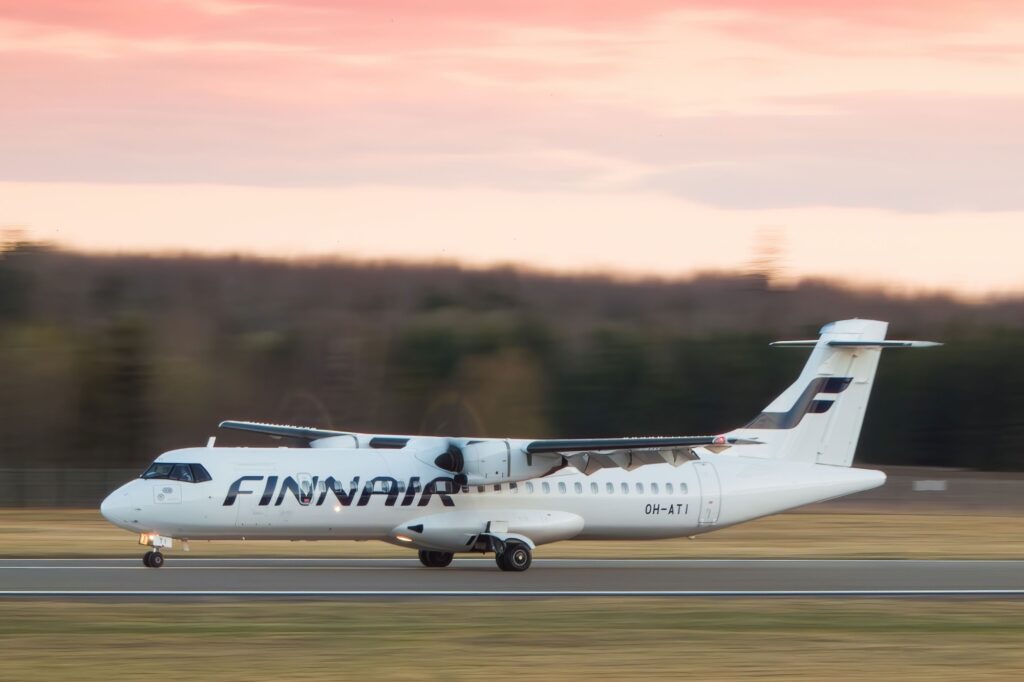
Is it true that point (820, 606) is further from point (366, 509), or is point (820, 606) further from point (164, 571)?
point (164, 571)

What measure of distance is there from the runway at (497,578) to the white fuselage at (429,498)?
2.34 feet

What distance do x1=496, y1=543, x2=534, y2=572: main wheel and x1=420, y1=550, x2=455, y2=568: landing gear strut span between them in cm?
146

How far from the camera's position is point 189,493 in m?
21.1

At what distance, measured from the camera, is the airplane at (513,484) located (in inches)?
837

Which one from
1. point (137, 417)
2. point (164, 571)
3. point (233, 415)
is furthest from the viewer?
point (233, 415)

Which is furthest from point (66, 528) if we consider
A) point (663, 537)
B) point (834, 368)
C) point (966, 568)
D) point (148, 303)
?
point (148, 303)

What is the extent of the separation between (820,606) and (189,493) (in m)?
10.5

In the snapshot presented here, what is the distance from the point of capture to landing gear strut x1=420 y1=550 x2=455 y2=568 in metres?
23.3

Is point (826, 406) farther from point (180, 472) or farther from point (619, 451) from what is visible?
point (180, 472)

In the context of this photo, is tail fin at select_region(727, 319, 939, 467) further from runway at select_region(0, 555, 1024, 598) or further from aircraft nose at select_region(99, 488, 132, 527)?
aircraft nose at select_region(99, 488, 132, 527)

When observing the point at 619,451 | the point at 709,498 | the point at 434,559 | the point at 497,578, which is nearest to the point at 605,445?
the point at 619,451

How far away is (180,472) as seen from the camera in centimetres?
2127

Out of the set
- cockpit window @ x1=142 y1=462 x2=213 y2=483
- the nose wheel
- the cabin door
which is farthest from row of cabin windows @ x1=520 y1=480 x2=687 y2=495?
the nose wheel

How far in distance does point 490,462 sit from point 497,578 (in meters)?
2.22
